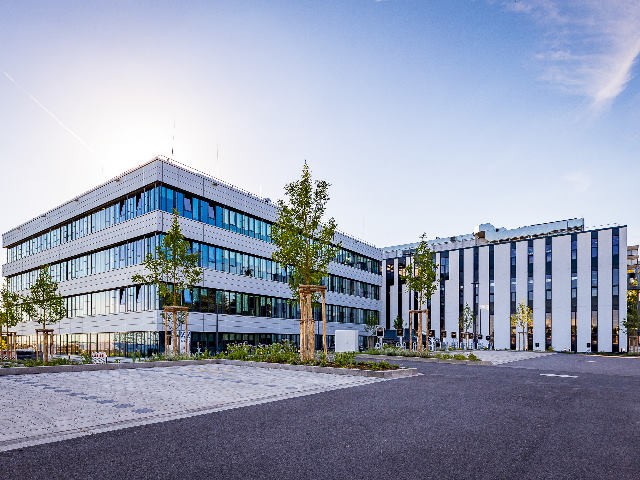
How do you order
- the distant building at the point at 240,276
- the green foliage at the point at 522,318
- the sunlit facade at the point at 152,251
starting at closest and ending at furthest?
the sunlit facade at the point at 152,251
the distant building at the point at 240,276
the green foliage at the point at 522,318

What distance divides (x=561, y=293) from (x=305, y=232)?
60.1 metres

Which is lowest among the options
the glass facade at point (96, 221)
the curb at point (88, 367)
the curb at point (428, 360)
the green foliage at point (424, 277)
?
the curb at point (428, 360)

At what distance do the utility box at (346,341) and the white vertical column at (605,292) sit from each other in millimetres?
46307

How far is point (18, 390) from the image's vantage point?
15.1 m

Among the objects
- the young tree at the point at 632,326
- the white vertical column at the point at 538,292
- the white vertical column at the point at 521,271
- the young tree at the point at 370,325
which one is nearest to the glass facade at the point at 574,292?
the white vertical column at the point at 538,292

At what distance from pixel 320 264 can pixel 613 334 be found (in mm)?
60070

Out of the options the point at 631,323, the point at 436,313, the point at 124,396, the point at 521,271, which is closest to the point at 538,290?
the point at 521,271

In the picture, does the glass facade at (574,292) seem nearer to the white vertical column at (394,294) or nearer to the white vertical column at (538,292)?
the white vertical column at (538,292)

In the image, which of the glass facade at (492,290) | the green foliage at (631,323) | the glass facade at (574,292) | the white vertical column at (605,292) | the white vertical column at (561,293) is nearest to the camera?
the green foliage at (631,323)

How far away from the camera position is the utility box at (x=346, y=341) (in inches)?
1592

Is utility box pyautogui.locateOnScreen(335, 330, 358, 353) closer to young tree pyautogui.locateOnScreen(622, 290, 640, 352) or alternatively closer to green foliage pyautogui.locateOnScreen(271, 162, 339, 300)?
green foliage pyautogui.locateOnScreen(271, 162, 339, 300)

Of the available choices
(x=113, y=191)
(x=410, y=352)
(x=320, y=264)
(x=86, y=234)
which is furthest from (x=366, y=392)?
(x=86, y=234)

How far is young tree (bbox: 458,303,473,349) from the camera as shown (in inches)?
3004

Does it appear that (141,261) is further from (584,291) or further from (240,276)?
(584,291)
